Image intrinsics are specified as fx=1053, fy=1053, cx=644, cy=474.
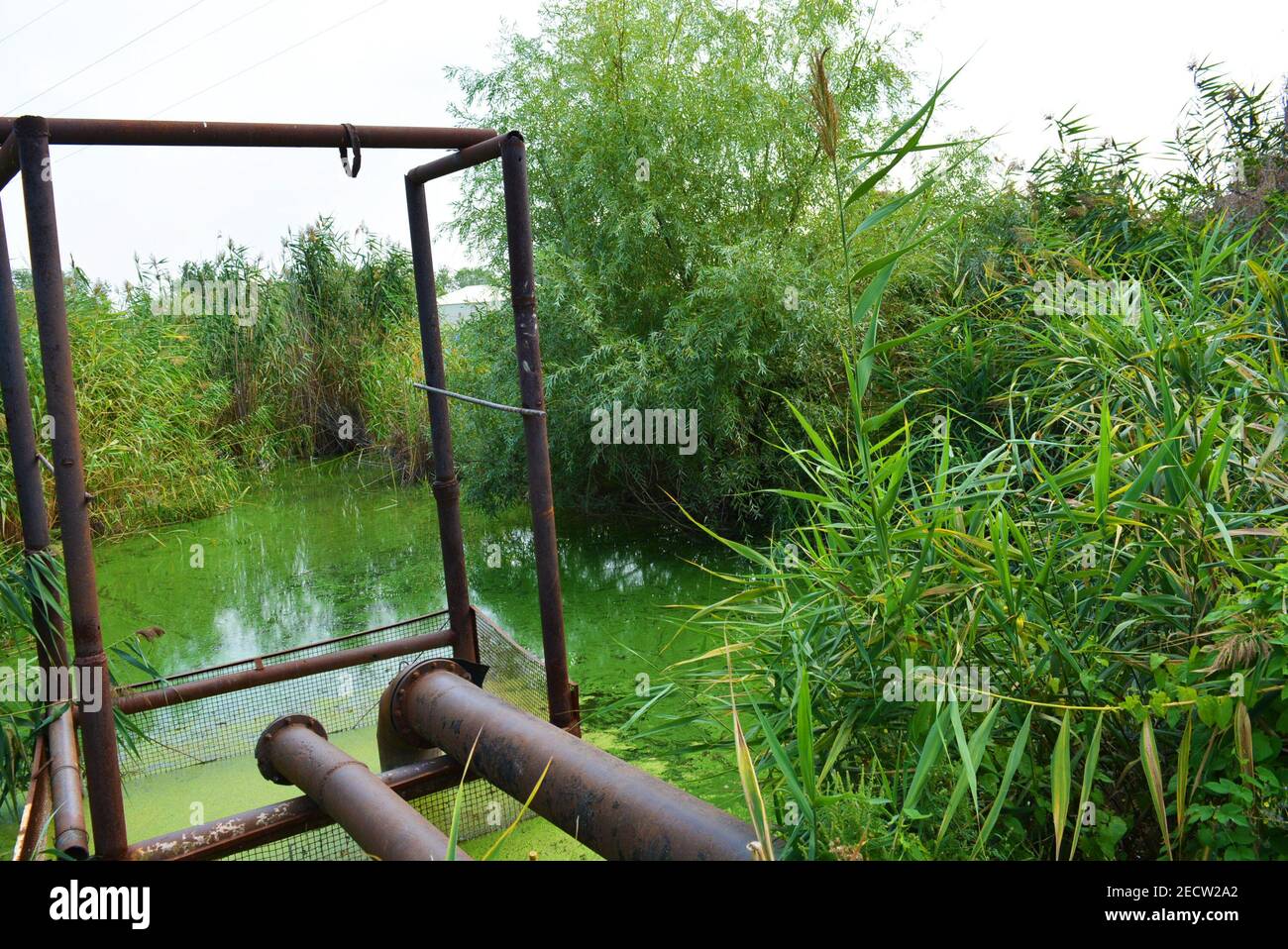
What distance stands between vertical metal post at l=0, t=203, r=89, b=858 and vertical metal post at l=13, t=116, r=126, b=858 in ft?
0.32

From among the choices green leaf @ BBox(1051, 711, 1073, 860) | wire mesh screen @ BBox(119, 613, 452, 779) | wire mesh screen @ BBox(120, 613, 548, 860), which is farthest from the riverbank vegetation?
wire mesh screen @ BBox(119, 613, 452, 779)

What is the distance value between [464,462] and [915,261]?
339 cm

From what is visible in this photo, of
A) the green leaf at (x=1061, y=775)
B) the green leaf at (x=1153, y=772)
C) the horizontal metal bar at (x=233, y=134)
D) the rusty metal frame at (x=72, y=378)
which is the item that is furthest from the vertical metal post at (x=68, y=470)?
the green leaf at (x=1153, y=772)

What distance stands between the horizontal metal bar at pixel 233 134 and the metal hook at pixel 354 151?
0.01 metres

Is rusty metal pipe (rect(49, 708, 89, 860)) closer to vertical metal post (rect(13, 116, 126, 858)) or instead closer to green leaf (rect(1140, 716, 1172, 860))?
vertical metal post (rect(13, 116, 126, 858))

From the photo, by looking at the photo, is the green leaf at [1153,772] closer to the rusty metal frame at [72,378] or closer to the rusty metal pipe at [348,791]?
the rusty metal pipe at [348,791]

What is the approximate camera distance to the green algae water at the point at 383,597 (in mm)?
3760

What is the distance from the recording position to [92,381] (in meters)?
7.30

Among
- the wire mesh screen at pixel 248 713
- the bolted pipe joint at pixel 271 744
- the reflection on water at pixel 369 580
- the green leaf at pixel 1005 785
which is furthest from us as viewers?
the reflection on water at pixel 369 580

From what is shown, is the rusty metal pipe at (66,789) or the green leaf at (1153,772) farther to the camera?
the rusty metal pipe at (66,789)

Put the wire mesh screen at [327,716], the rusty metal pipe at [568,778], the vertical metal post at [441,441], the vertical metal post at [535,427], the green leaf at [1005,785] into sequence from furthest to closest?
1. the vertical metal post at [441,441]
2. the wire mesh screen at [327,716]
3. the vertical metal post at [535,427]
4. the rusty metal pipe at [568,778]
5. the green leaf at [1005,785]

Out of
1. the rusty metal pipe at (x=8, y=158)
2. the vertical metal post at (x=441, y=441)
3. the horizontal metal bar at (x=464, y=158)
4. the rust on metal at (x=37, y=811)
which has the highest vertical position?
the horizontal metal bar at (x=464, y=158)

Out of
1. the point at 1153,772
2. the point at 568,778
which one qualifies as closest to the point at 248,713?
the point at 568,778
